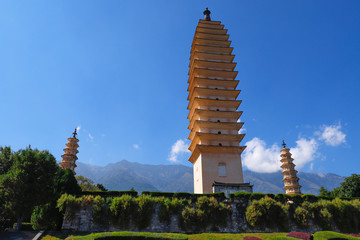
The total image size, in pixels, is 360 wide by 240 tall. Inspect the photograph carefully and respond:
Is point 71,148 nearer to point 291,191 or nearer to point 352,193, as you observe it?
point 291,191

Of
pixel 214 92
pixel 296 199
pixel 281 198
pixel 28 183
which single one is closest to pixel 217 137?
pixel 214 92

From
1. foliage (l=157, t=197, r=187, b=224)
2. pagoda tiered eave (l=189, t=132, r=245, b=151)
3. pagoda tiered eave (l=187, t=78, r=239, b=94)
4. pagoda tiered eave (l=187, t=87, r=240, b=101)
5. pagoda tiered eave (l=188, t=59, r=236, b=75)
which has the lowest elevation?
foliage (l=157, t=197, r=187, b=224)

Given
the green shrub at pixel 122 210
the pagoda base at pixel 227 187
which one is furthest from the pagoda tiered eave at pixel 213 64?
Result: the green shrub at pixel 122 210

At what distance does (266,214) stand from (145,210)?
10.4m

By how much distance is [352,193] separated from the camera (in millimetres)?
41156

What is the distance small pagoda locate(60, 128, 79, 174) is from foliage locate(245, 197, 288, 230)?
36.8m

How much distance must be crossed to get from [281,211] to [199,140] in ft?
47.4

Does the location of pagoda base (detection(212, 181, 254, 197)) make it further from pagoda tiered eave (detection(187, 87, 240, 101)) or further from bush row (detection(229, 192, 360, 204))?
pagoda tiered eave (detection(187, 87, 240, 101))

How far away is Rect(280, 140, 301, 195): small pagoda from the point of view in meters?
45.2

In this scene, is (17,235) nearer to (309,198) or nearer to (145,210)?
(145,210)

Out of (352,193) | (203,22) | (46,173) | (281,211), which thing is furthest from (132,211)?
(352,193)

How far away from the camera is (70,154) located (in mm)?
45781

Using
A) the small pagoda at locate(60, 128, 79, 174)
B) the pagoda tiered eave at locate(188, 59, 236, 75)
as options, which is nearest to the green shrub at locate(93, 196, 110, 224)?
the pagoda tiered eave at locate(188, 59, 236, 75)

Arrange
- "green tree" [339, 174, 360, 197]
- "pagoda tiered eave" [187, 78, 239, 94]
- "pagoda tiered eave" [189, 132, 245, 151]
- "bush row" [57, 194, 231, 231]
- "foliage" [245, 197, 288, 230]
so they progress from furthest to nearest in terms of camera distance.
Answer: "green tree" [339, 174, 360, 197], "pagoda tiered eave" [187, 78, 239, 94], "pagoda tiered eave" [189, 132, 245, 151], "foliage" [245, 197, 288, 230], "bush row" [57, 194, 231, 231]
